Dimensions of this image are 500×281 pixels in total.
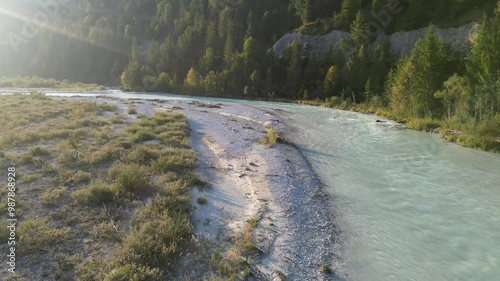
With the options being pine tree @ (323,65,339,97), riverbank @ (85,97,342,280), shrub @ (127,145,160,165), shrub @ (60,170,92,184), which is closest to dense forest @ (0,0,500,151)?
pine tree @ (323,65,339,97)

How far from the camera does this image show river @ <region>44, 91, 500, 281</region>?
10.9 m

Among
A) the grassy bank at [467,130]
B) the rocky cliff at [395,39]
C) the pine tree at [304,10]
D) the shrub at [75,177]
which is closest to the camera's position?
the shrub at [75,177]

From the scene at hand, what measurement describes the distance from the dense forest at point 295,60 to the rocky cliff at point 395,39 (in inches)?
129

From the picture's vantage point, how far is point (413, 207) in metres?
15.7

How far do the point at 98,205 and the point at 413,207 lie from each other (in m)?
15.4

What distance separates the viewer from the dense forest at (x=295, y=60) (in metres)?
37.8

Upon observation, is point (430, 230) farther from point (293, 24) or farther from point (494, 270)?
point (293, 24)

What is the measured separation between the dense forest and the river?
9.34 m

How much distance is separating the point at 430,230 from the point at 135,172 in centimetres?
1427

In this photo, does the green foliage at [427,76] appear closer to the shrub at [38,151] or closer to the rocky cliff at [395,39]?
the rocky cliff at [395,39]

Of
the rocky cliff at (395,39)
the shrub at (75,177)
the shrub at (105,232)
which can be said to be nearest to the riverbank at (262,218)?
the shrub at (105,232)

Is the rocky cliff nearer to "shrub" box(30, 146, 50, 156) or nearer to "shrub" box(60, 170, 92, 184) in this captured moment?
"shrub" box(60, 170, 92, 184)

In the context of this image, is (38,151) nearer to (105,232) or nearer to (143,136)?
(143,136)

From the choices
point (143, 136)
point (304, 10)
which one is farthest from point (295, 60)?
point (143, 136)
